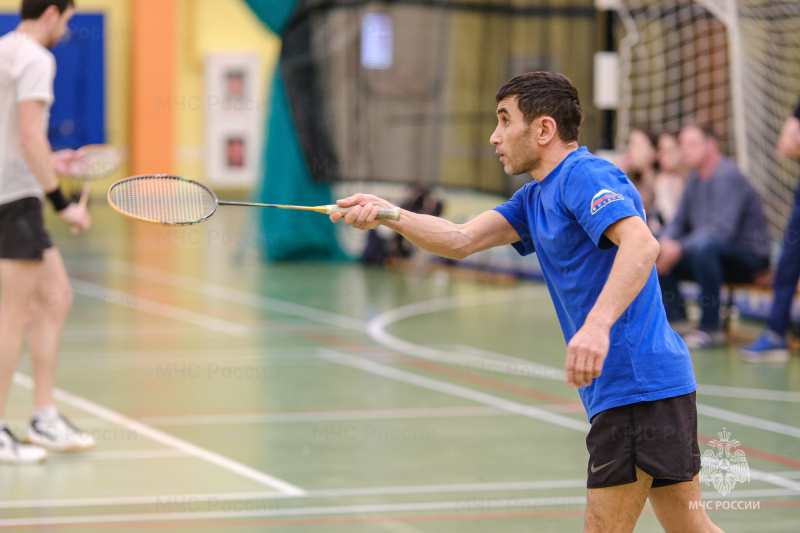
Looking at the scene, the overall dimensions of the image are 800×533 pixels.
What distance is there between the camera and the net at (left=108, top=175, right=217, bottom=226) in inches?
153

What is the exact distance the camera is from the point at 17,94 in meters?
5.26

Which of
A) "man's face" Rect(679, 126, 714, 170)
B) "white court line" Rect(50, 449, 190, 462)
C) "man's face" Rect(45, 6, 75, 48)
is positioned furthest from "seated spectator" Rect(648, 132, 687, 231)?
"man's face" Rect(45, 6, 75, 48)

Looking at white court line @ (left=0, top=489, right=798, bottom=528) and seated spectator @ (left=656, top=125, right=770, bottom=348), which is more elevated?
seated spectator @ (left=656, top=125, right=770, bottom=348)

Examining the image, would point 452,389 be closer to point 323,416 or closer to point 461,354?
point 323,416

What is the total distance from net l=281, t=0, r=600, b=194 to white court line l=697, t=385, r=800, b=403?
567 centimetres

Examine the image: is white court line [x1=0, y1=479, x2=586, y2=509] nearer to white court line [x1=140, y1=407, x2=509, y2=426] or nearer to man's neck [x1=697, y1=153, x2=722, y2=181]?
white court line [x1=140, y1=407, x2=509, y2=426]

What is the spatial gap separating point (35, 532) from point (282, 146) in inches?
410

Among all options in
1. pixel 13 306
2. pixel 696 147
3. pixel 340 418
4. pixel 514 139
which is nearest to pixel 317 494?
pixel 340 418

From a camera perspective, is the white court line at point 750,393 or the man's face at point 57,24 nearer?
the man's face at point 57,24

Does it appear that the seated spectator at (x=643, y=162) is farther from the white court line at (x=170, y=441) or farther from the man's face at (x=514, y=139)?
the man's face at (x=514, y=139)

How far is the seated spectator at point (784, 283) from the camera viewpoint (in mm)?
7508

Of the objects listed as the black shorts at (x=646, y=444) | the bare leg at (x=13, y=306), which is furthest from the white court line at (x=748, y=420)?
the bare leg at (x=13, y=306)

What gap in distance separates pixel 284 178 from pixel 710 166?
22.9 feet

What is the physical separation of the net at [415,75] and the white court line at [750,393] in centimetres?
567
